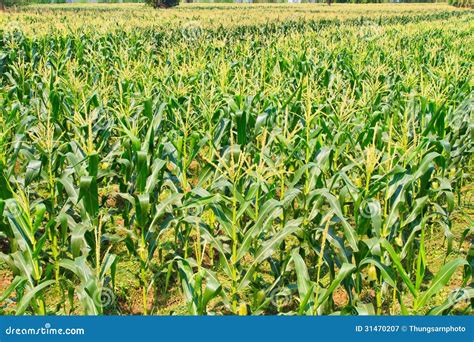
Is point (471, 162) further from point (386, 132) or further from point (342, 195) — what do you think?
point (342, 195)

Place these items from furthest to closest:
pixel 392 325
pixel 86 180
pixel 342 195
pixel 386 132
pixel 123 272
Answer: pixel 386 132, pixel 123 272, pixel 342 195, pixel 86 180, pixel 392 325

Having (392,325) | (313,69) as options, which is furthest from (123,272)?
(313,69)

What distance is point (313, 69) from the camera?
10.3 m

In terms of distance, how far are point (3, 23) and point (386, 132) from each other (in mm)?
16692

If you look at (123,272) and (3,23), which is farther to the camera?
(3,23)

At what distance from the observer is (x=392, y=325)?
315cm

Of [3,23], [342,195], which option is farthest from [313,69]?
[3,23]

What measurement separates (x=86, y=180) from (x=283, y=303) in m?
2.05

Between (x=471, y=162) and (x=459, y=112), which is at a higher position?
(x=459, y=112)

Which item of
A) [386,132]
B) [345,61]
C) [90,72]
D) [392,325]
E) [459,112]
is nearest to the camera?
[392,325]

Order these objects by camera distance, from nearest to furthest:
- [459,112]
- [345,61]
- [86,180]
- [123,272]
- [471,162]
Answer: [86,180] → [123,272] → [459,112] → [471,162] → [345,61]

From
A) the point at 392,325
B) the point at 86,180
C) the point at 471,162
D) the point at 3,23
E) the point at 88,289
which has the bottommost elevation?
the point at 471,162

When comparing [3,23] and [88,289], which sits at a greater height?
[3,23]

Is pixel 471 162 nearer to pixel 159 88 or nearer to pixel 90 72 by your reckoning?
pixel 159 88
